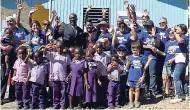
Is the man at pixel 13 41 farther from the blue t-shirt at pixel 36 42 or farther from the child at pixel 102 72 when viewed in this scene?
the child at pixel 102 72

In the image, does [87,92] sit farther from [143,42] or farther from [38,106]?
[143,42]

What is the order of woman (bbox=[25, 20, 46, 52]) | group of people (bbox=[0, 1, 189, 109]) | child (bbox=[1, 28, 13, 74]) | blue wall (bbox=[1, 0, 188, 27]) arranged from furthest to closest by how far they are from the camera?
1. blue wall (bbox=[1, 0, 188, 27])
2. child (bbox=[1, 28, 13, 74])
3. woman (bbox=[25, 20, 46, 52])
4. group of people (bbox=[0, 1, 189, 109])

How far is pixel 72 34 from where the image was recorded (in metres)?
7.62

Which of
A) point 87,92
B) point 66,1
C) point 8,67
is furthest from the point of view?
point 66,1

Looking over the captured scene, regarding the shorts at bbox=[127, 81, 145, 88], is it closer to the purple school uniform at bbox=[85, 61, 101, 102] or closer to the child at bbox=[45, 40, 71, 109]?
the purple school uniform at bbox=[85, 61, 101, 102]

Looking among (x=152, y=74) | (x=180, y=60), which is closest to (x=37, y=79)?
(x=152, y=74)

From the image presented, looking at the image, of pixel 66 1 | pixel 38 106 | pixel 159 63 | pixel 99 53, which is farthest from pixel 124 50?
pixel 66 1

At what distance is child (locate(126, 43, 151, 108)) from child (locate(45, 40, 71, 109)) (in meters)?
1.29

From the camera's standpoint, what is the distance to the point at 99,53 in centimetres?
737

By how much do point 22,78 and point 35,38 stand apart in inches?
35.5

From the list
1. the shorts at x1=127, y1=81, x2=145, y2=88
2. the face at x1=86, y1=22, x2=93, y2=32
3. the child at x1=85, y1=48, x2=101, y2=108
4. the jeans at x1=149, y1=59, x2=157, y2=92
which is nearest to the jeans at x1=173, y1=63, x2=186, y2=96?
the jeans at x1=149, y1=59, x2=157, y2=92

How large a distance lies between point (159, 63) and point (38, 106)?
2.83 meters

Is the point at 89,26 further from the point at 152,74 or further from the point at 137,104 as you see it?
the point at 137,104

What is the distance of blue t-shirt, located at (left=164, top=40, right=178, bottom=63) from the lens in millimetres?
7602
